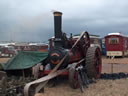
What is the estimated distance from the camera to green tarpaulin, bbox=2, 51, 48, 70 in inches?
258

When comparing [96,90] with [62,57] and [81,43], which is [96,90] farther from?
[81,43]

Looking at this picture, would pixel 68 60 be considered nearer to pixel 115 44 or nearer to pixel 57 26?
pixel 57 26

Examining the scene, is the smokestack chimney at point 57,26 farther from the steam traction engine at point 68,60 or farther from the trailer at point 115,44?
the trailer at point 115,44

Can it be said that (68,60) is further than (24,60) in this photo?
No

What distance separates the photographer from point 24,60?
681cm

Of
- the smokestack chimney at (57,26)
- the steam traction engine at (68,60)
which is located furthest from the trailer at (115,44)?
the smokestack chimney at (57,26)

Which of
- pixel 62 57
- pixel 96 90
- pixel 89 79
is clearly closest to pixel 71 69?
pixel 62 57

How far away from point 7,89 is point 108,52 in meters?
13.8

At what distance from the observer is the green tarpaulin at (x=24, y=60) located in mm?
6555

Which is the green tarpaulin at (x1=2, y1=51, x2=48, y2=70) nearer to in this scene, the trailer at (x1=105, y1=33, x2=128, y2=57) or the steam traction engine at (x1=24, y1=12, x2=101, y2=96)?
the steam traction engine at (x1=24, y1=12, x2=101, y2=96)

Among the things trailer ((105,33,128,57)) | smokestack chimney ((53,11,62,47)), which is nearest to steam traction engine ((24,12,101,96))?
smokestack chimney ((53,11,62,47))

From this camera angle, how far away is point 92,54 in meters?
6.29

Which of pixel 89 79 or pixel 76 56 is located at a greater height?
pixel 76 56

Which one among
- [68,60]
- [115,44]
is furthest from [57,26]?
[115,44]
